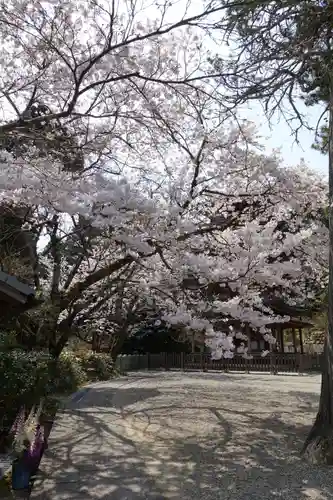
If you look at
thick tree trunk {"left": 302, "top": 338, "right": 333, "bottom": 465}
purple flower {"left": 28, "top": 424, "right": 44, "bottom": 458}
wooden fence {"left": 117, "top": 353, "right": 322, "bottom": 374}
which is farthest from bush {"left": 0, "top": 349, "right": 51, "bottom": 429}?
wooden fence {"left": 117, "top": 353, "right": 322, "bottom": 374}

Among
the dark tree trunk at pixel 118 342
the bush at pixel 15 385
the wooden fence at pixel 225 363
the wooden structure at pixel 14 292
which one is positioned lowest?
the bush at pixel 15 385

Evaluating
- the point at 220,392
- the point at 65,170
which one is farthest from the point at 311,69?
the point at 220,392

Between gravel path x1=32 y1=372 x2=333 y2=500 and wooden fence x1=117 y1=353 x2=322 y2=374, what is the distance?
10.8 meters

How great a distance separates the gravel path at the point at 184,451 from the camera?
17.7 ft

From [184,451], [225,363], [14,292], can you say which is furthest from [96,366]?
[14,292]

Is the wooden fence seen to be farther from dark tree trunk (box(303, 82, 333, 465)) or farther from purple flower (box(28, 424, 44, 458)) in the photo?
purple flower (box(28, 424, 44, 458))

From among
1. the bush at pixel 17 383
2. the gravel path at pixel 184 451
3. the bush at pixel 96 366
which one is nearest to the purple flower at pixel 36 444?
the gravel path at pixel 184 451

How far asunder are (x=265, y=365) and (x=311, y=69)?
59.0 ft

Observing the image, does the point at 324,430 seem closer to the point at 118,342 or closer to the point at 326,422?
the point at 326,422

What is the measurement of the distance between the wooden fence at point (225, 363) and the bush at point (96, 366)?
6.01 meters

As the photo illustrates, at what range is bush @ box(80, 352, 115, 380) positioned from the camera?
2095cm

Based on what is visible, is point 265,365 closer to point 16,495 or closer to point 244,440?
point 244,440

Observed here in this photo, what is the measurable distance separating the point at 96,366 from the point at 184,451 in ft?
49.4

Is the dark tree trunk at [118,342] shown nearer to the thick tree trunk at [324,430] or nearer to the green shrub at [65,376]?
the green shrub at [65,376]
